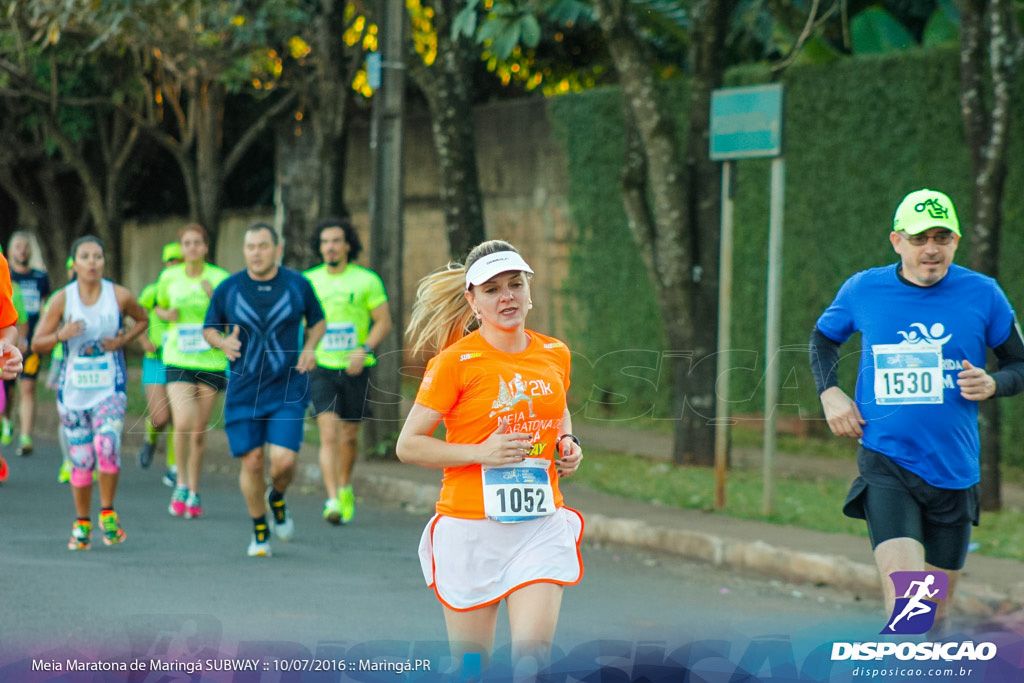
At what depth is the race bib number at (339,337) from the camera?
985 cm

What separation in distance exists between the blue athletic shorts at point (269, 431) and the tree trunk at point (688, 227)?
13.6 ft

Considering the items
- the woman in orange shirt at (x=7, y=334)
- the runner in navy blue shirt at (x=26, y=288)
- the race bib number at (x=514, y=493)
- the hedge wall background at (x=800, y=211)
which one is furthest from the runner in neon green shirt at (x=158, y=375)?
the race bib number at (x=514, y=493)

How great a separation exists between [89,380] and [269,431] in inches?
48.4

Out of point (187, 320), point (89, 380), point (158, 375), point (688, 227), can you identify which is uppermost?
point (688, 227)

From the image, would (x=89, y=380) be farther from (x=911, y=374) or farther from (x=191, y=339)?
(x=911, y=374)

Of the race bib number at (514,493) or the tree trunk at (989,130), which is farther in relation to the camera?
the tree trunk at (989,130)

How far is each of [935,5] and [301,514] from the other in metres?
11.5

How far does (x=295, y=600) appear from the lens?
23.6 ft

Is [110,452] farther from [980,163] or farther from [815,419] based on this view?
[815,419]

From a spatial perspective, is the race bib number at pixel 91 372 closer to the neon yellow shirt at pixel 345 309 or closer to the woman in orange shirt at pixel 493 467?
the neon yellow shirt at pixel 345 309

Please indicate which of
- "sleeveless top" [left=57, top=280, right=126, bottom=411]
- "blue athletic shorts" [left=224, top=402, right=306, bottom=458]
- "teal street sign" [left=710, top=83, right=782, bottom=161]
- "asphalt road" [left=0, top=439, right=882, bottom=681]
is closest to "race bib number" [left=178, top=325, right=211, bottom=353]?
"asphalt road" [left=0, top=439, right=882, bottom=681]

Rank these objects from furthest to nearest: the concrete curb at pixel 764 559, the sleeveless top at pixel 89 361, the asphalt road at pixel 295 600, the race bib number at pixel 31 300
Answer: the race bib number at pixel 31 300 → the sleeveless top at pixel 89 361 → the concrete curb at pixel 764 559 → the asphalt road at pixel 295 600

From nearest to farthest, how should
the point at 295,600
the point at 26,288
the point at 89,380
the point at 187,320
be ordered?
the point at 295,600
the point at 89,380
the point at 187,320
the point at 26,288

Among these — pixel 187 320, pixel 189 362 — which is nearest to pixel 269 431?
pixel 189 362
